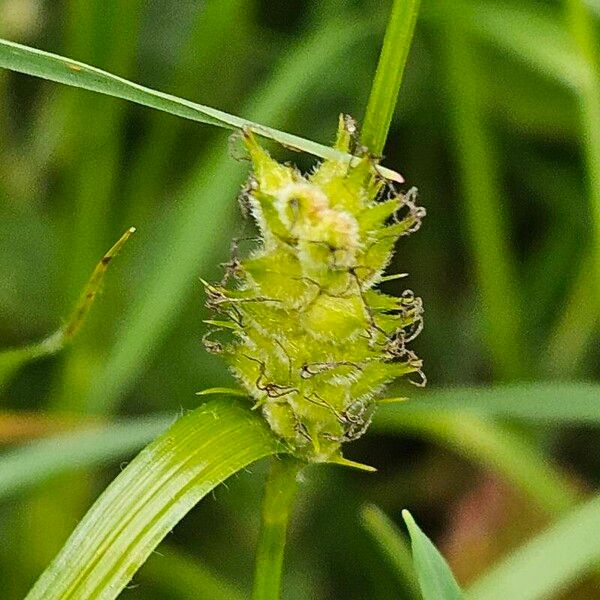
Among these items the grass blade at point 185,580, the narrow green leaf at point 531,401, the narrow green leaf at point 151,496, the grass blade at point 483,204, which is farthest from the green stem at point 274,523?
the grass blade at point 483,204

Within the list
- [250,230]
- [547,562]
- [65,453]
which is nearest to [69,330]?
[65,453]

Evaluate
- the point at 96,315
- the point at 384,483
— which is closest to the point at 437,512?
the point at 384,483

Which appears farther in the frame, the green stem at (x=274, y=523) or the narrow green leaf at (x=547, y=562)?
the narrow green leaf at (x=547, y=562)

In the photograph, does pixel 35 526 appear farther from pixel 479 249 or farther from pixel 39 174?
pixel 479 249

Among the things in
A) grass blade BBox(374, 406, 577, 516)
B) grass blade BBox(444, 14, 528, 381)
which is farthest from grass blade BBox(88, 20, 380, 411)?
grass blade BBox(374, 406, 577, 516)

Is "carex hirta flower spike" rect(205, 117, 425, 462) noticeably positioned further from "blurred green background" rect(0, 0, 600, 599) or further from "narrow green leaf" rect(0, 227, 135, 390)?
"blurred green background" rect(0, 0, 600, 599)

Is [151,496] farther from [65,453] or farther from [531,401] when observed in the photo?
[531,401]

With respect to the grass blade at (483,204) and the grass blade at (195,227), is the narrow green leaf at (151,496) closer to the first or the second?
the grass blade at (195,227)
